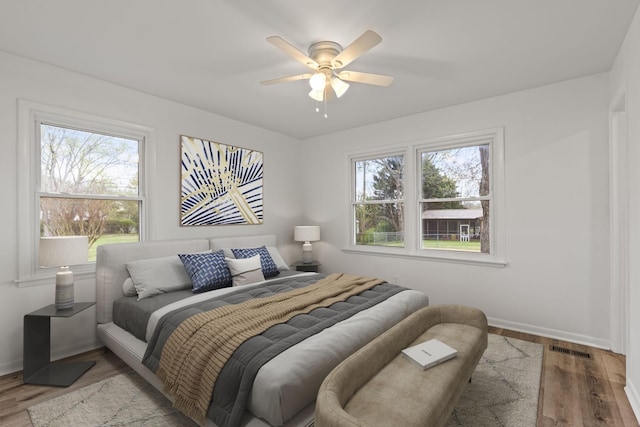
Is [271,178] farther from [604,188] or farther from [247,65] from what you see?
[604,188]

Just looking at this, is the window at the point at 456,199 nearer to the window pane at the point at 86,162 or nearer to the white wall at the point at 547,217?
the white wall at the point at 547,217

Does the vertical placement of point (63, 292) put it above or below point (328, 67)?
below

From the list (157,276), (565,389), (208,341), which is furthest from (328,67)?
(565,389)

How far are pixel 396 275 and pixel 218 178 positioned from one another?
2.72 meters

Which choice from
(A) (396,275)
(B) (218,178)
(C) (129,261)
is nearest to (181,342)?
(C) (129,261)

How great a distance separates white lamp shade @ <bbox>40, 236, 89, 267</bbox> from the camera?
239 centimetres

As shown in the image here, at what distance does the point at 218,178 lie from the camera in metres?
4.06

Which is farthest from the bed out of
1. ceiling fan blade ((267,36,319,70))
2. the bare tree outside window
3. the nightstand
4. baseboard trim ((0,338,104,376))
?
ceiling fan blade ((267,36,319,70))

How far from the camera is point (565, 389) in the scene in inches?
90.3

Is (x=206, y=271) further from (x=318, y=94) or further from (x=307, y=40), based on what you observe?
(x=307, y=40)

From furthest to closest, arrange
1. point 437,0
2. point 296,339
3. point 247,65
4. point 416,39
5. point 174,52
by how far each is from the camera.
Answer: point 247,65, point 174,52, point 416,39, point 437,0, point 296,339

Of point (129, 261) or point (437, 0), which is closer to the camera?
point (437, 0)

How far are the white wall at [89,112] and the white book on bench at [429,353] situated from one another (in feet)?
9.53

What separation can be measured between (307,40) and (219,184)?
2307 millimetres
